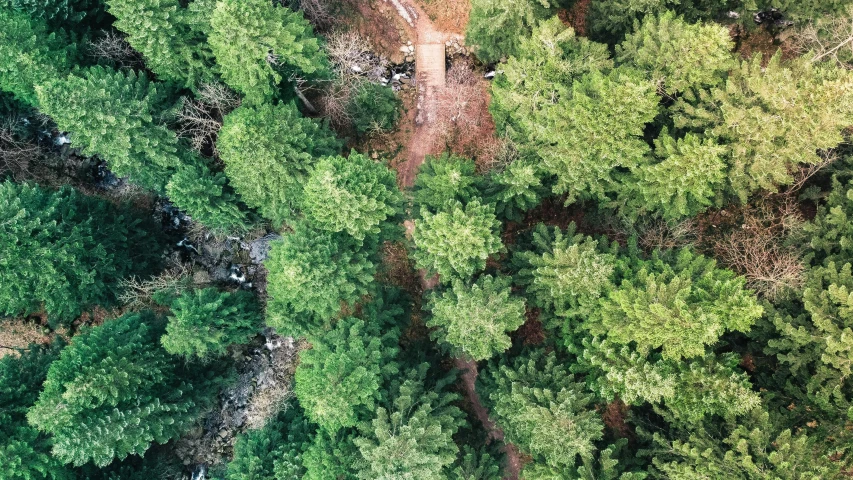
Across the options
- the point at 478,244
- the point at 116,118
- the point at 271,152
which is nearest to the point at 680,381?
the point at 478,244

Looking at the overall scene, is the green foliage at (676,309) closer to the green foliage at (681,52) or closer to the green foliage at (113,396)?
the green foliage at (681,52)

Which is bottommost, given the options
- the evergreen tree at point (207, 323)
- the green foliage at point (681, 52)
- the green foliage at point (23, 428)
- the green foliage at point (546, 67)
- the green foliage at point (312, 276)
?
the green foliage at point (23, 428)

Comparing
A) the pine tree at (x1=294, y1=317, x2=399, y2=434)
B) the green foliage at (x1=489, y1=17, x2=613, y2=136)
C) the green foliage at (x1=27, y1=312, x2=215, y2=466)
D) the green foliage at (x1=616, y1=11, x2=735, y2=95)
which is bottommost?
the green foliage at (x1=27, y1=312, x2=215, y2=466)

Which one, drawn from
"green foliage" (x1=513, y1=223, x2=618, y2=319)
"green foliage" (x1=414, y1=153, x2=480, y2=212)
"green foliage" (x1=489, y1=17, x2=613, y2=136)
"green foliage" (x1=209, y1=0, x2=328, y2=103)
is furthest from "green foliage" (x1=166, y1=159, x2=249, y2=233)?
"green foliage" (x1=513, y1=223, x2=618, y2=319)

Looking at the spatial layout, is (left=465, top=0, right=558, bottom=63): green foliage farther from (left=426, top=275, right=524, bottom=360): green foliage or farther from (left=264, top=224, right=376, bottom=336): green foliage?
(left=264, top=224, right=376, bottom=336): green foliage

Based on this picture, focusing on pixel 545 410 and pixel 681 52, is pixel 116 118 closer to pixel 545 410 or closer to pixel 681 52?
pixel 545 410

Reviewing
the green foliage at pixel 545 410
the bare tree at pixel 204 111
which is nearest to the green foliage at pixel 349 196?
the bare tree at pixel 204 111
